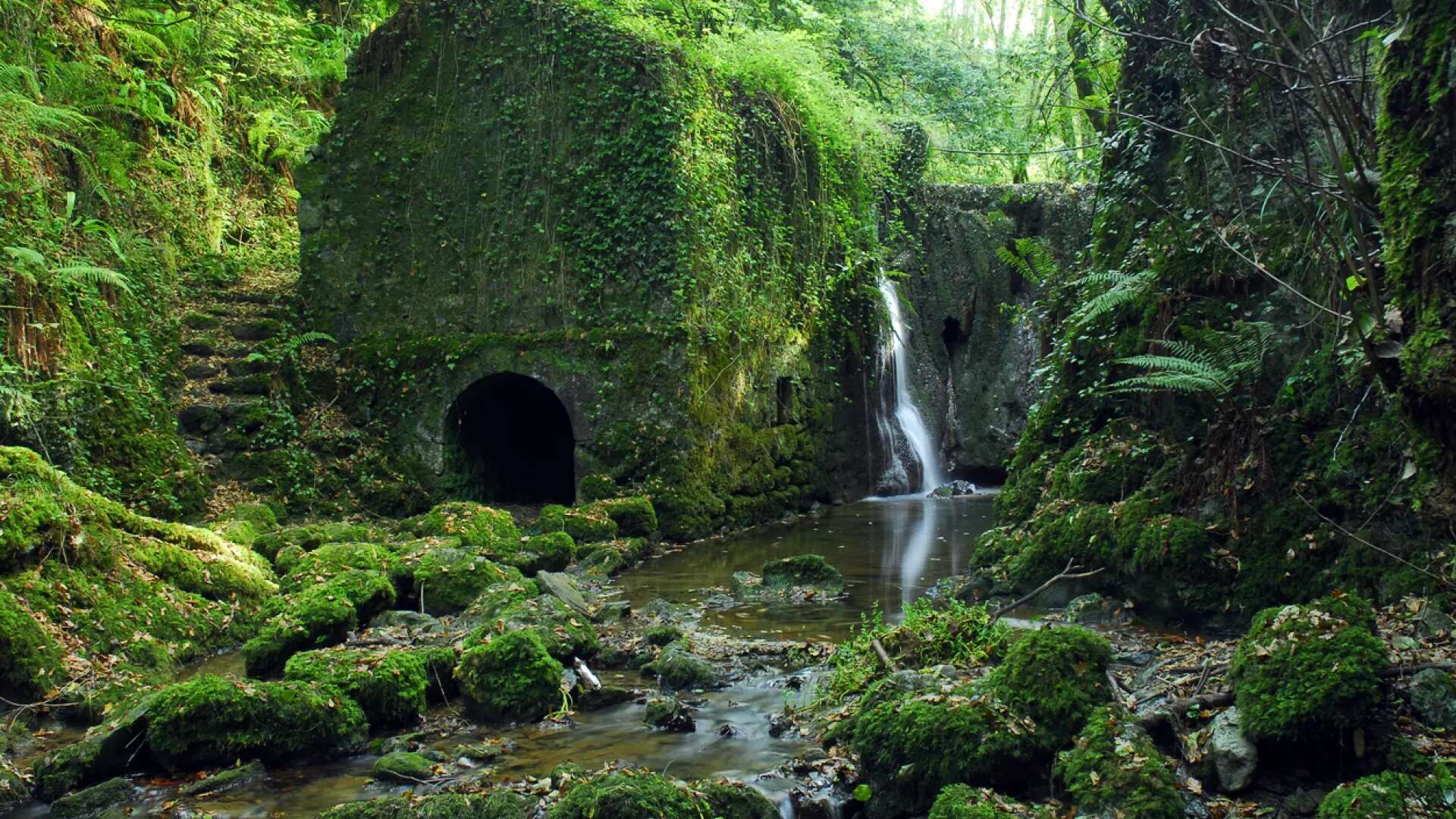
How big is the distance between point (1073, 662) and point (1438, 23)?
289 cm

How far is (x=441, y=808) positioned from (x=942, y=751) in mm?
2083

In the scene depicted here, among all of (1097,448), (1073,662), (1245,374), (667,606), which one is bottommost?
(667,606)

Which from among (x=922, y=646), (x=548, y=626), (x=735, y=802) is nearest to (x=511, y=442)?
(x=548, y=626)

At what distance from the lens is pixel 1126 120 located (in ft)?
26.6

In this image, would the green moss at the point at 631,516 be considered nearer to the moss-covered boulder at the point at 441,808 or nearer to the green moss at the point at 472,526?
the green moss at the point at 472,526

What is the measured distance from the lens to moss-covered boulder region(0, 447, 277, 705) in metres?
5.80

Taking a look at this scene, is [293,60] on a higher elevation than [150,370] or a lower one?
higher

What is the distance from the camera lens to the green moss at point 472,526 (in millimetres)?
9812

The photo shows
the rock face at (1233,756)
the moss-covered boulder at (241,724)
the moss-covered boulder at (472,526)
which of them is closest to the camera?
the rock face at (1233,756)

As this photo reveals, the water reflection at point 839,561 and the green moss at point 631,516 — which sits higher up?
the green moss at point 631,516

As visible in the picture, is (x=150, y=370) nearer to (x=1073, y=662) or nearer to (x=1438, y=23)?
(x=1073, y=662)

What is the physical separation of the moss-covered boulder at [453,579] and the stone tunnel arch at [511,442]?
4586 millimetres

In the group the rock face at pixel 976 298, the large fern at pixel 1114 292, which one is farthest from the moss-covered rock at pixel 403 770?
the rock face at pixel 976 298

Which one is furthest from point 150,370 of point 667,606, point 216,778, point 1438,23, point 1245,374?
point 1438,23
